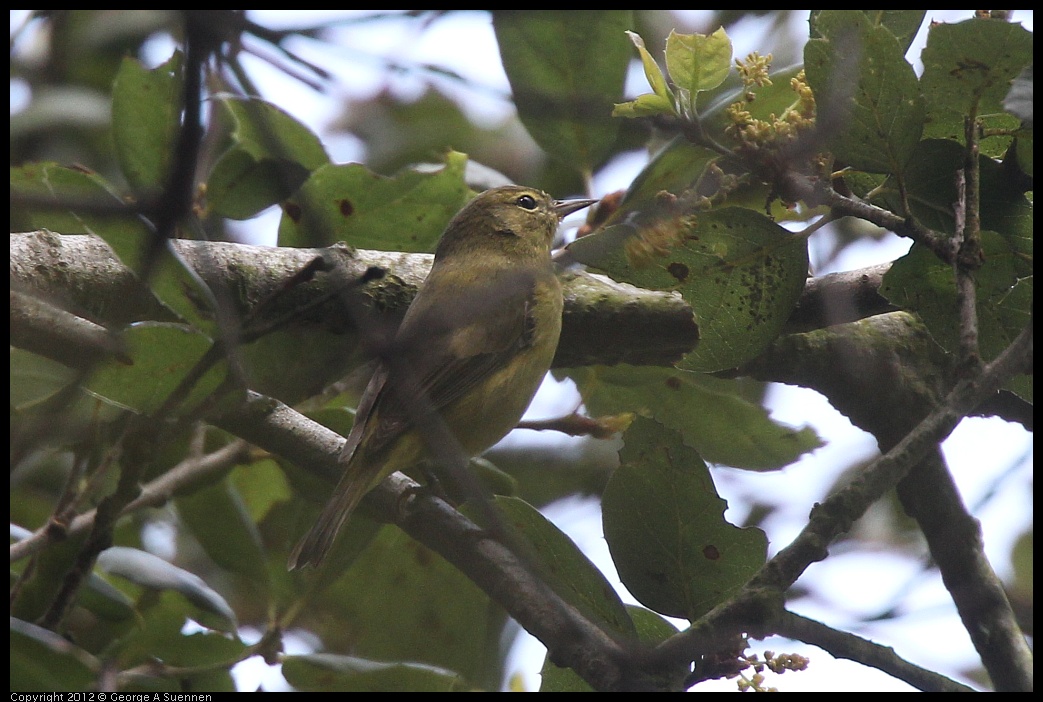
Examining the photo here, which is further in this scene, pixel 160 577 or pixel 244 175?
pixel 244 175

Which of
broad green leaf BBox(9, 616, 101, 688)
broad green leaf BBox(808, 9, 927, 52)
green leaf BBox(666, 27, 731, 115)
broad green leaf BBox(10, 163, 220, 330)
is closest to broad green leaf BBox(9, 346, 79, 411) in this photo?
broad green leaf BBox(10, 163, 220, 330)

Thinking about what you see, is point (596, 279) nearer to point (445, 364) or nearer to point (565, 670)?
point (445, 364)

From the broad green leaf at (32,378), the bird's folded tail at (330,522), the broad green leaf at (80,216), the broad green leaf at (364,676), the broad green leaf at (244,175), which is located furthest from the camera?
the broad green leaf at (244,175)

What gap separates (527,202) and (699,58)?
7.48 ft

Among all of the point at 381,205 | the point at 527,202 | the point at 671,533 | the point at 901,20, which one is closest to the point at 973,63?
the point at 901,20

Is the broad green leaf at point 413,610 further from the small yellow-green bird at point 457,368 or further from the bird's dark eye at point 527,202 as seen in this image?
the bird's dark eye at point 527,202

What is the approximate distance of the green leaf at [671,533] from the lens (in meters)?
2.05

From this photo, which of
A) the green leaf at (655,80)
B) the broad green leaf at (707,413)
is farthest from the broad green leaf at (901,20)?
the broad green leaf at (707,413)

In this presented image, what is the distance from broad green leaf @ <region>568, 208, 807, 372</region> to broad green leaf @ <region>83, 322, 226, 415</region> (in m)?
0.95

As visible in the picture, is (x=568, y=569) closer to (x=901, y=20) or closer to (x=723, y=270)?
(x=723, y=270)

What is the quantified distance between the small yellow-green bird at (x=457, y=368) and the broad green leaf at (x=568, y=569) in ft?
1.78

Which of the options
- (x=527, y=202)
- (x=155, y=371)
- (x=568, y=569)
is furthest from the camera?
(x=527, y=202)

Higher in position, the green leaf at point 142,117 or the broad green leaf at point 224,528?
the green leaf at point 142,117

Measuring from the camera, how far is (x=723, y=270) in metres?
2.15
